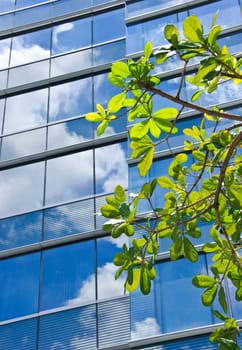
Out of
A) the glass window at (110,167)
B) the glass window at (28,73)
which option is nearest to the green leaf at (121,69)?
the glass window at (110,167)

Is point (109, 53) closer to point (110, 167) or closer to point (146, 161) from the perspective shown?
point (110, 167)

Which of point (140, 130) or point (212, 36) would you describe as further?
point (140, 130)

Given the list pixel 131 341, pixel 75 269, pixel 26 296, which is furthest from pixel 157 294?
pixel 26 296

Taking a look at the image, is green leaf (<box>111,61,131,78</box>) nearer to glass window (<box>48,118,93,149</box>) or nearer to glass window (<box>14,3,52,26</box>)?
glass window (<box>48,118,93,149</box>)

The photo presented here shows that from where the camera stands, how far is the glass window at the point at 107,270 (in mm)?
10375

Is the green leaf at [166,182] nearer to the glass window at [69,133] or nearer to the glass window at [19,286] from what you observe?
the glass window at [19,286]

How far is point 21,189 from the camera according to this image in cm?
1258

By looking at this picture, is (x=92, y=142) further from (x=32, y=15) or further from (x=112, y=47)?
(x=32, y=15)

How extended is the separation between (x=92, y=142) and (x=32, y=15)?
5461mm

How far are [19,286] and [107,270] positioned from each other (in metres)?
1.68

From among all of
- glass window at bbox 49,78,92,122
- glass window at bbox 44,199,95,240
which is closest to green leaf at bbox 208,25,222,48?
glass window at bbox 44,199,95,240

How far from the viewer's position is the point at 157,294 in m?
9.74

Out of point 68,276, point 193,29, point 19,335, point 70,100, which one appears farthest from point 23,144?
point 193,29

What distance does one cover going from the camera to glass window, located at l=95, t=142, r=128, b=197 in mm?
11930
